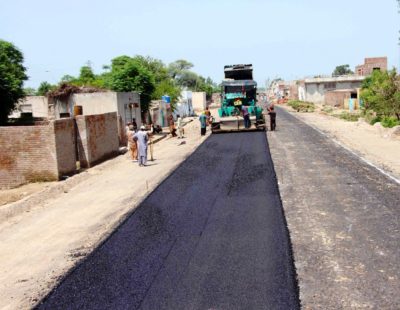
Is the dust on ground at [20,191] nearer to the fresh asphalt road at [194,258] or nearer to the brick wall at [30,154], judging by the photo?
the brick wall at [30,154]

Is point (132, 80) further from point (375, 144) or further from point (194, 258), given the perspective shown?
point (194, 258)

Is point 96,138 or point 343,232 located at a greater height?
point 96,138

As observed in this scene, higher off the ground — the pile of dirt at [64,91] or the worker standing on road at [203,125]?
the pile of dirt at [64,91]

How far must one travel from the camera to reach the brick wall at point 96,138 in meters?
20.3

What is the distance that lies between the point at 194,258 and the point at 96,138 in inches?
567

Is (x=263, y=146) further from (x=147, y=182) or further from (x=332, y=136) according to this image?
(x=147, y=182)

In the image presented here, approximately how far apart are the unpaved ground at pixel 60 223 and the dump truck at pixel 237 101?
12.2m

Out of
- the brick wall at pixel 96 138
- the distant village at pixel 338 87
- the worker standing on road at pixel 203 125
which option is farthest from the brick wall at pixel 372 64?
the brick wall at pixel 96 138

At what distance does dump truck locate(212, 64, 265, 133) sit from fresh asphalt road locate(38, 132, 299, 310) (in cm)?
1797

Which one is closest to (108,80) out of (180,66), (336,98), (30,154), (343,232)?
(30,154)

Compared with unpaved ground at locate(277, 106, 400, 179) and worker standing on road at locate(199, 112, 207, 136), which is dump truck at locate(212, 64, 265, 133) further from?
unpaved ground at locate(277, 106, 400, 179)

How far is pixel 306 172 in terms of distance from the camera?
52.4ft

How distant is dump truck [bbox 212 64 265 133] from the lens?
31797 millimetres

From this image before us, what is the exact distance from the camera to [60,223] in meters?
11.6
